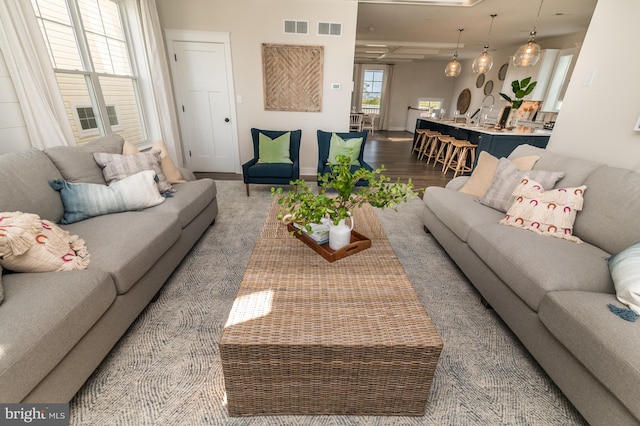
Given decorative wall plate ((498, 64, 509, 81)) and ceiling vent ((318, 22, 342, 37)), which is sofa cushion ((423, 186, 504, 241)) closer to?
ceiling vent ((318, 22, 342, 37))

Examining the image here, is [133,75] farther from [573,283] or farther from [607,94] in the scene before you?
[607,94]

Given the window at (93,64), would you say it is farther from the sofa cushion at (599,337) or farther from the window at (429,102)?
the window at (429,102)

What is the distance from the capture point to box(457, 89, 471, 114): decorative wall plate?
9.70m

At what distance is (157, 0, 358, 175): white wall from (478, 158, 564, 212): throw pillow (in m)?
2.71

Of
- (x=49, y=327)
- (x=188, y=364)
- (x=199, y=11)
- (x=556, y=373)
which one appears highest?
(x=199, y=11)

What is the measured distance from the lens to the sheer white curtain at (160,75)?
3.52m

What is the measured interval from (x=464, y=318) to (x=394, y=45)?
743cm

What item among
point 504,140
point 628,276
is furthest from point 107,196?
point 504,140

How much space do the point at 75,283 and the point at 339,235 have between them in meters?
1.26

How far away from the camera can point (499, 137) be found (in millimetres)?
4113

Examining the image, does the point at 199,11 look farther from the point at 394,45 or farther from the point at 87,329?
the point at 394,45

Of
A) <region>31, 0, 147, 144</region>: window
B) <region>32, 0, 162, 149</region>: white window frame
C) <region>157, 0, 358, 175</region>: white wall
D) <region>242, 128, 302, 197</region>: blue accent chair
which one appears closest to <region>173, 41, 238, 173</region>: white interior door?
<region>157, 0, 358, 175</region>: white wall

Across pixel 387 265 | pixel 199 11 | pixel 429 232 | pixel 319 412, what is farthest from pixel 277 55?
pixel 319 412

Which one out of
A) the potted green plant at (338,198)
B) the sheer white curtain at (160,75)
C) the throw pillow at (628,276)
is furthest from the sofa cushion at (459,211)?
the sheer white curtain at (160,75)
